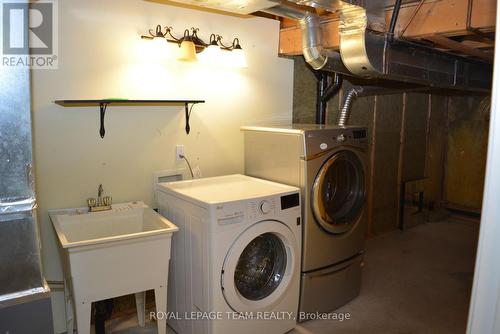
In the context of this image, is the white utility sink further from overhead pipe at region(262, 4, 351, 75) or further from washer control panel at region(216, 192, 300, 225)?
overhead pipe at region(262, 4, 351, 75)

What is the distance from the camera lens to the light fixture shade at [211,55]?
277 centimetres

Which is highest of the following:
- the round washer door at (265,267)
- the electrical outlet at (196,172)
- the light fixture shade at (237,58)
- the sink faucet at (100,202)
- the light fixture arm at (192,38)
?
the light fixture arm at (192,38)

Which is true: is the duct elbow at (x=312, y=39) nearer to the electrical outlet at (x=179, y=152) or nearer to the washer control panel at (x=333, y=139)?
the washer control panel at (x=333, y=139)

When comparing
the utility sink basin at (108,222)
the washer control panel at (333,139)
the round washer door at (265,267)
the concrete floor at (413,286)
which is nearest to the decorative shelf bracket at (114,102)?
the utility sink basin at (108,222)

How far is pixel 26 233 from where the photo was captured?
127cm

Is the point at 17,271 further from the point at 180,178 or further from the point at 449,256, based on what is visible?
the point at 449,256

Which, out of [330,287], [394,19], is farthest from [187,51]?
[330,287]

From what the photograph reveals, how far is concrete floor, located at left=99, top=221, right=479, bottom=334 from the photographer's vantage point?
2.65 m

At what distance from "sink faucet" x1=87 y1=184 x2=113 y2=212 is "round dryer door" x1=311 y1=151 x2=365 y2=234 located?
140 centimetres

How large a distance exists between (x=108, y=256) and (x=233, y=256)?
66 centimetres

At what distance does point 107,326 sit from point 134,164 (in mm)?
1083

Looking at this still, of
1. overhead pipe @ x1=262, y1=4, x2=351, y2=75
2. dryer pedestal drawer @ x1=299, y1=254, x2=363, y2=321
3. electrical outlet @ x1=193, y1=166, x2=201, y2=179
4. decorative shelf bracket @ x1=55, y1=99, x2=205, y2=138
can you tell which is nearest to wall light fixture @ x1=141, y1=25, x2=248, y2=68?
decorative shelf bracket @ x1=55, y1=99, x2=205, y2=138

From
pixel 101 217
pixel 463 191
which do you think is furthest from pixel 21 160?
pixel 463 191

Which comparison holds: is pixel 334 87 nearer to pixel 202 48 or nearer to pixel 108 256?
pixel 202 48
